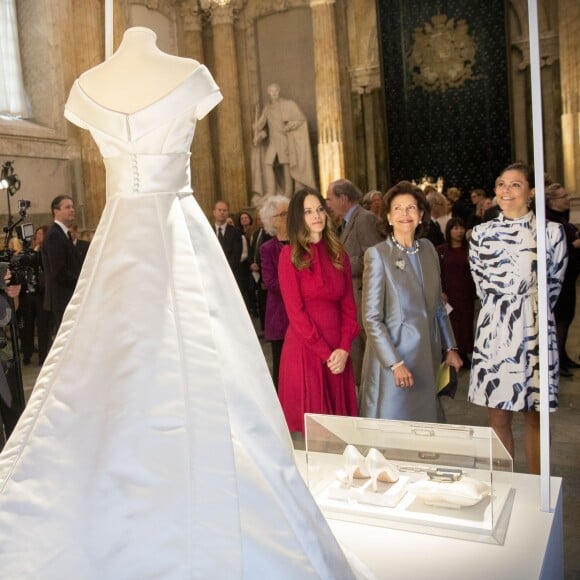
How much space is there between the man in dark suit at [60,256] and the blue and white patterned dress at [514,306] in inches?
148

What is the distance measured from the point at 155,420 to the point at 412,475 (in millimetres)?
994

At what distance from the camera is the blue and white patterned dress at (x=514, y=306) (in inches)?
120

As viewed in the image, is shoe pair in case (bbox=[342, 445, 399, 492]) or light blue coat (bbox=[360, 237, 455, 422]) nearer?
shoe pair in case (bbox=[342, 445, 399, 492])

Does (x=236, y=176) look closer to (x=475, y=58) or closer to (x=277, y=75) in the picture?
(x=277, y=75)

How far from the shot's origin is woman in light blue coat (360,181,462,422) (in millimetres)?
3170

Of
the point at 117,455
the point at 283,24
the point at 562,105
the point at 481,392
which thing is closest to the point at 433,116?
the point at 562,105

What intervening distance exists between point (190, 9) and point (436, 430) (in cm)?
1253

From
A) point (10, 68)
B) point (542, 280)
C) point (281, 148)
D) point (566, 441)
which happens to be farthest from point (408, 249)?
point (281, 148)

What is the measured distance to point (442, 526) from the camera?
2.11 m

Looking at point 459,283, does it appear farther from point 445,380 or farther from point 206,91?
point 206,91

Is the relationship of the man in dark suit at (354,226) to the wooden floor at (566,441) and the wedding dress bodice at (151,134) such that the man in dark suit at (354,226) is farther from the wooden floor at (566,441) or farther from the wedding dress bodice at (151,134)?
the wedding dress bodice at (151,134)

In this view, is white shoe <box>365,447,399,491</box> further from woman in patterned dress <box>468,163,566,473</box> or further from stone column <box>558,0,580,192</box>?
stone column <box>558,0,580,192</box>

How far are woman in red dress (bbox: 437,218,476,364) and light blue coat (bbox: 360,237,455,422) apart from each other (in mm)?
2494

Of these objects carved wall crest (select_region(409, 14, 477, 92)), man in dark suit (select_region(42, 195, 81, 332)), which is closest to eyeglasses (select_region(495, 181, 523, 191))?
man in dark suit (select_region(42, 195, 81, 332))
